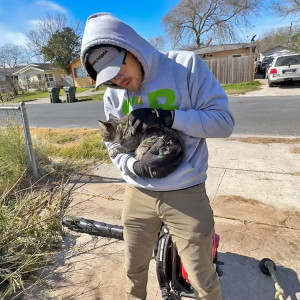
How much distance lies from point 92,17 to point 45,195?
223 cm

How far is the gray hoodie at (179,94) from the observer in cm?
118

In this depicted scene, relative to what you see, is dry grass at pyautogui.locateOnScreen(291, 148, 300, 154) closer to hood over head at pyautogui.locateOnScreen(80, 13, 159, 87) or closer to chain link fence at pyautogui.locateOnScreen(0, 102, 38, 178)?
hood over head at pyautogui.locateOnScreen(80, 13, 159, 87)

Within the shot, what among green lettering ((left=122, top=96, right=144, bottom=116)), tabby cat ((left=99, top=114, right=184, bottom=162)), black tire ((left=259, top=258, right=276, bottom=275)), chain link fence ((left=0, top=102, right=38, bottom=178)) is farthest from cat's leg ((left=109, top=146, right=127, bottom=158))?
chain link fence ((left=0, top=102, right=38, bottom=178))

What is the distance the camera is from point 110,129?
149 centimetres

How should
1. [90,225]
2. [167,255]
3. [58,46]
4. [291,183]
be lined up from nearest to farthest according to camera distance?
1. [167,255]
2. [90,225]
3. [291,183]
4. [58,46]

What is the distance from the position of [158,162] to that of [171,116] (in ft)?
0.78

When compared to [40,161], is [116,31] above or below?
above

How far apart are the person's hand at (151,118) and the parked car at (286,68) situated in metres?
14.2

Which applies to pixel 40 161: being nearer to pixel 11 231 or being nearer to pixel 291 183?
pixel 11 231

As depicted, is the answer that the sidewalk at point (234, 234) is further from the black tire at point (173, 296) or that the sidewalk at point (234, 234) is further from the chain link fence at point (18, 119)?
the chain link fence at point (18, 119)

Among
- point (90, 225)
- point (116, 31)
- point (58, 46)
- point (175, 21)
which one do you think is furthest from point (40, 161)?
point (58, 46)

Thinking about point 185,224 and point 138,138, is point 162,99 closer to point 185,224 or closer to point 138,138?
point 138,138

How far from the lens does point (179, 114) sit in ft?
3.86

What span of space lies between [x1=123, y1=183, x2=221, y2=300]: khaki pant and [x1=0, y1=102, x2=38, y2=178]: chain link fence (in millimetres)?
2743
